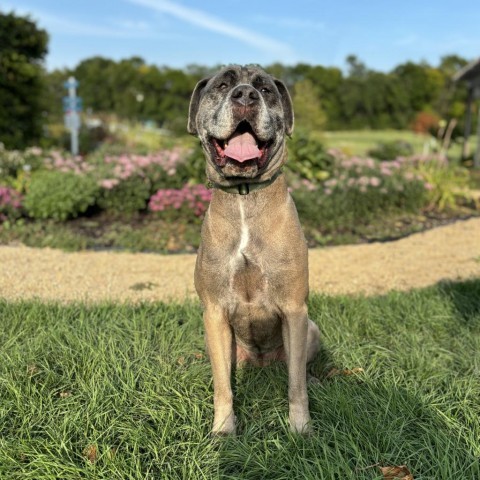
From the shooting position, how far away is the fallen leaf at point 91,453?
225cm

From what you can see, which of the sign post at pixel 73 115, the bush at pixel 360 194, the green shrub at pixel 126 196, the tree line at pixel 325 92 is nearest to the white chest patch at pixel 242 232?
the bush at pixel 360 194

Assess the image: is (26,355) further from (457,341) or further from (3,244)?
(3,244)

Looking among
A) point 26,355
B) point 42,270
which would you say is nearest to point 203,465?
point 26,355

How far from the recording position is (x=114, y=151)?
11086 mm

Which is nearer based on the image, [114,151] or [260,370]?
[260,370]

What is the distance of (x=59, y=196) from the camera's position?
790cm

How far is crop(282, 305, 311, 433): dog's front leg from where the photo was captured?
2.48m

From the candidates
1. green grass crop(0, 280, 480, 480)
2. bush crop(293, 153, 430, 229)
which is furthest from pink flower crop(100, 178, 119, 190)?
green grass crop(0, 280, 480, 480)

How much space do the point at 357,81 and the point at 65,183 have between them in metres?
46.8

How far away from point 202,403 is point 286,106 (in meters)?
1.59

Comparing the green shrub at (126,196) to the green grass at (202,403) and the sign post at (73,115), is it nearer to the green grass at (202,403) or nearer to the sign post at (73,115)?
the sign post at (73,115)

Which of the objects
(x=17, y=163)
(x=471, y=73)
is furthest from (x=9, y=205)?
(x=471, y=73)

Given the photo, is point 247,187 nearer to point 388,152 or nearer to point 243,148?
point 243,148

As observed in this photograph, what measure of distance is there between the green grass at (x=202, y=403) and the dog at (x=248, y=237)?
0.20 meters
